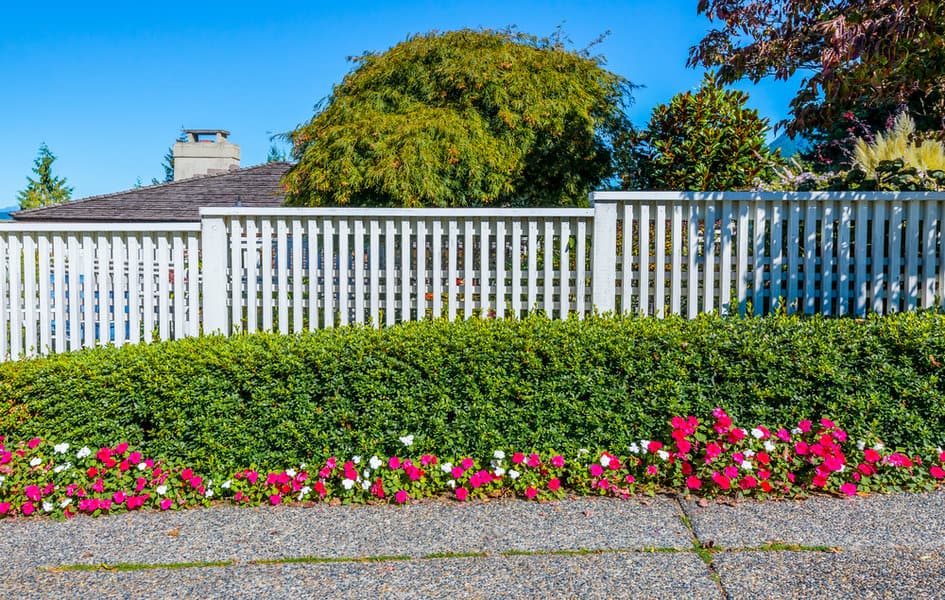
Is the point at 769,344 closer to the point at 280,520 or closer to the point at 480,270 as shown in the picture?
the point at 480,270

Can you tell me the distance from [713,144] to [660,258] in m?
2.37

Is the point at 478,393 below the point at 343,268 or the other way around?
below

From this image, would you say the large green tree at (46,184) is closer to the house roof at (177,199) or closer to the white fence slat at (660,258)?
the house roof at (177,199)

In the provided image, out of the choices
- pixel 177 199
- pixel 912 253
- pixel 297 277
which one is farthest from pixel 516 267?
pixel 177 199

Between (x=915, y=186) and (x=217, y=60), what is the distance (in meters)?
12.2

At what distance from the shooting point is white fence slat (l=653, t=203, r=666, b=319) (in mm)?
5141

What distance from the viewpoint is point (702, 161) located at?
697 cm

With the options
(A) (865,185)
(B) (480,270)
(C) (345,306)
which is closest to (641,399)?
(B) (480,270)

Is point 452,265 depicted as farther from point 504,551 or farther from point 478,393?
point 504,551

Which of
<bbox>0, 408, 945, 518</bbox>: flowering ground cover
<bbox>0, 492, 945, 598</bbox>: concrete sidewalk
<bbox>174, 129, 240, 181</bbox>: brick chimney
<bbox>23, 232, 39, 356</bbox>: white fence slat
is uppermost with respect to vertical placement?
<bbox>174, 129, 240, 181</bbox>: brick chimney

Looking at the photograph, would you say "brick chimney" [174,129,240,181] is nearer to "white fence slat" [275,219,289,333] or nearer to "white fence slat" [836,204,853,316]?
"white fence slat" [275,219,289,333]

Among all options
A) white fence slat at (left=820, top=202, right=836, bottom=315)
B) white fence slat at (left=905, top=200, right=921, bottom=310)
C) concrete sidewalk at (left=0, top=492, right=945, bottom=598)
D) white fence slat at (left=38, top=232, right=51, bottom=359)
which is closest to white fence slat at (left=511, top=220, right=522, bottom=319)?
concrete sidewalk at (left=0, top=492, right=945, bottom=598)

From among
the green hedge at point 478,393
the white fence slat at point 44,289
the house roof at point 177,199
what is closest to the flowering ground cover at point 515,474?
the green hedge at point 478,393

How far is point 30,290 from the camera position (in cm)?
569
